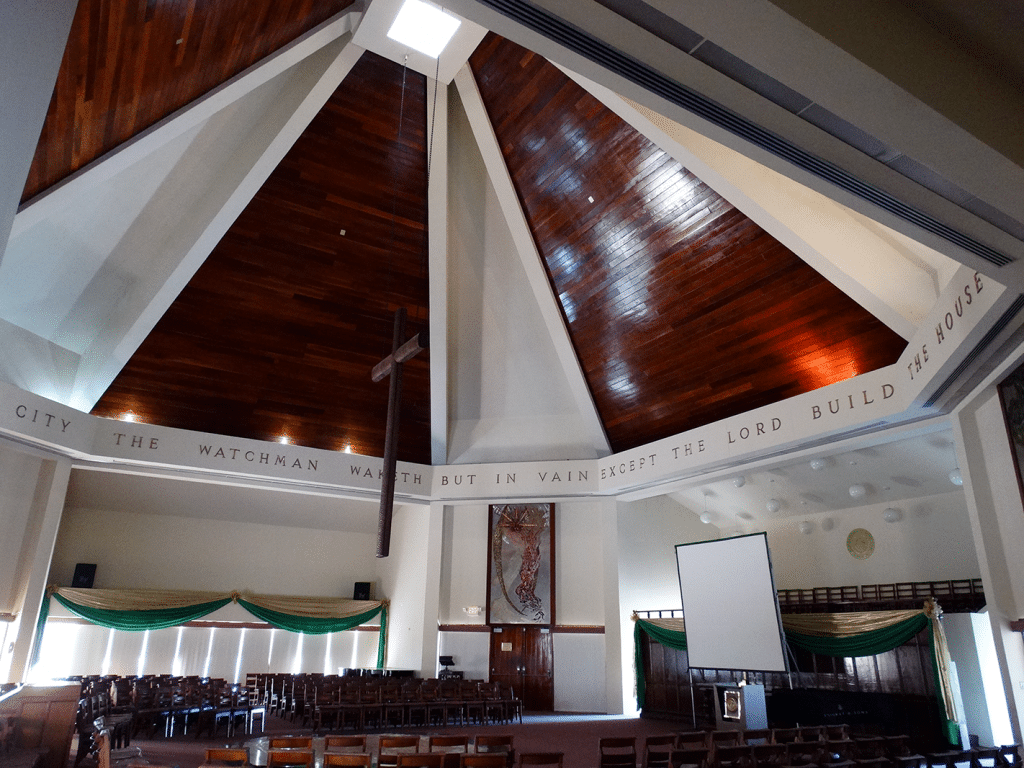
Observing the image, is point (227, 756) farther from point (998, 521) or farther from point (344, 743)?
point (998, 521)

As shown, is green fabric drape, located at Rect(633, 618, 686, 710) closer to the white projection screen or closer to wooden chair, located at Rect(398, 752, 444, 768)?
the white projection screen

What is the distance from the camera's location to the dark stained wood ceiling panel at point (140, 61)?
5.76m

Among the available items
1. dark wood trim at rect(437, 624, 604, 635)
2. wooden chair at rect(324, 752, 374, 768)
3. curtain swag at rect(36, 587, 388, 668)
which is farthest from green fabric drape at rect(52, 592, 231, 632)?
wooden chair at rect(324, 752, 374, 768)

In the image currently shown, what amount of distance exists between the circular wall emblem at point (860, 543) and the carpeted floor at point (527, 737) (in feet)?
13.8

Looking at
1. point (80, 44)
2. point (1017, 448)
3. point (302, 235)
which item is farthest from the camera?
point (302, 235)

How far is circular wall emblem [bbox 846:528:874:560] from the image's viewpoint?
1188cm

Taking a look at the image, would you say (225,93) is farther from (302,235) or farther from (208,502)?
(208,502)

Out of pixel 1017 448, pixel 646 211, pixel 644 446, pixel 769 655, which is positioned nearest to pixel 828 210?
pixel 646 211

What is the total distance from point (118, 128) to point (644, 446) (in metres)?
9.08

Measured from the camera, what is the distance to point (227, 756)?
496 centimetres

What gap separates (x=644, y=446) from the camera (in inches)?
484

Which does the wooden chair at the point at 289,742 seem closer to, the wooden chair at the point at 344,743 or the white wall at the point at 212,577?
the wooden chair at the point at 344,743

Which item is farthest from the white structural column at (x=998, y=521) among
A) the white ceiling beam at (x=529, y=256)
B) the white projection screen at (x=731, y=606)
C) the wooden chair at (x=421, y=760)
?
the white ceiling beam at (x=529, y=256)

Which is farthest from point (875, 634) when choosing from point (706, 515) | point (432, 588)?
point (432, 588)
